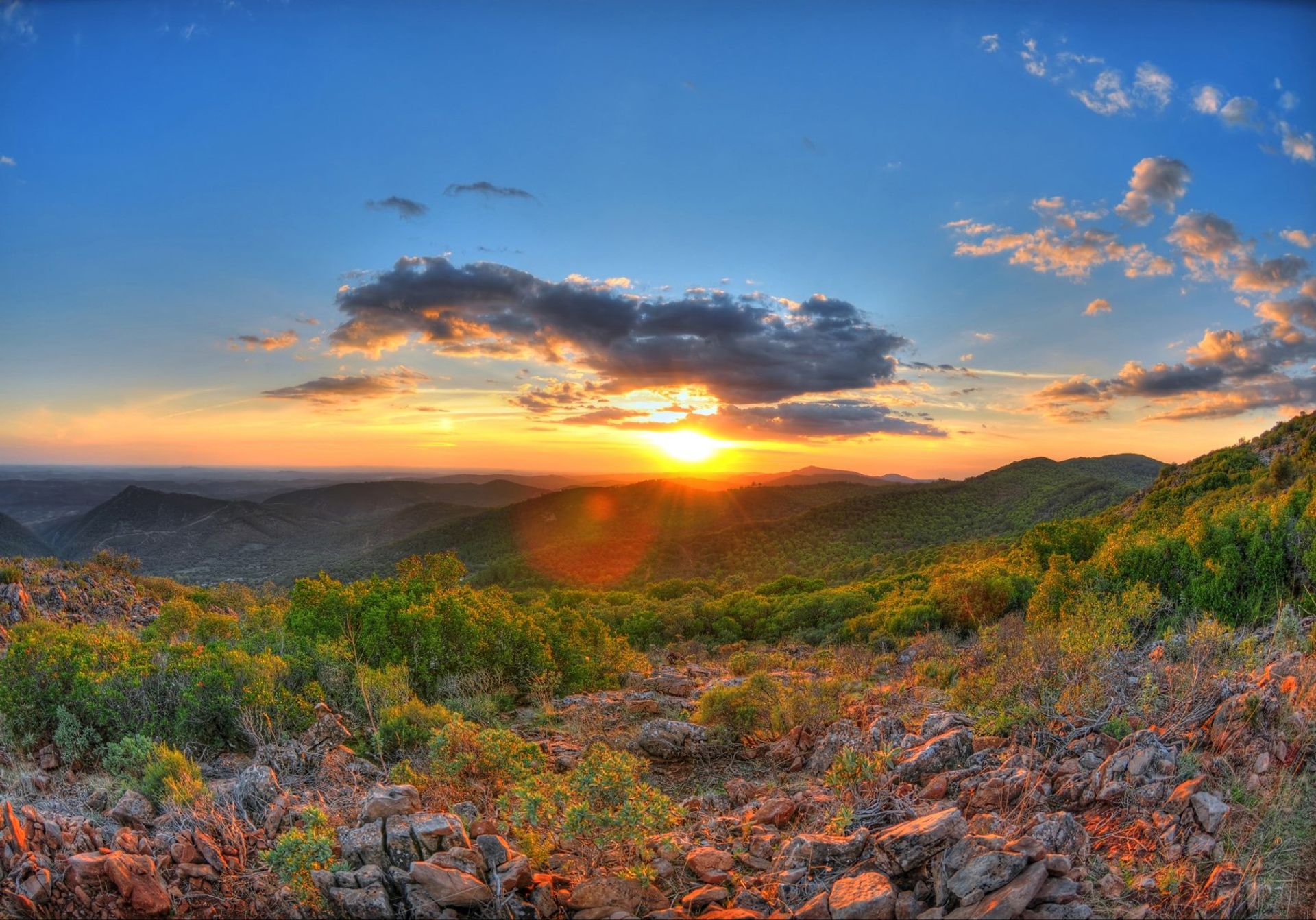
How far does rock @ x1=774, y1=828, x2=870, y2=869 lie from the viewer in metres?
4.27

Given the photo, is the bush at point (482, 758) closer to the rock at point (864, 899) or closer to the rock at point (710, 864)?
the rock at point (710, 864)

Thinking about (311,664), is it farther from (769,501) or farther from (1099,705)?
(769,501)

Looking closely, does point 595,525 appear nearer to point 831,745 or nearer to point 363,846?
point 831,745

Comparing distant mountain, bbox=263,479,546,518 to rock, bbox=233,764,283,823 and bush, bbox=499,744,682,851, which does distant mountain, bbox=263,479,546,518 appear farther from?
bush, bbox=499,744,682,851

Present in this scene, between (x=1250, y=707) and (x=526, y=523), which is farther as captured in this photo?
(x=526, y=523)

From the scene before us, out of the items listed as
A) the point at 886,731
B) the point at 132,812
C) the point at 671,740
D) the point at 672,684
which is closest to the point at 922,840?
the point at 886,731

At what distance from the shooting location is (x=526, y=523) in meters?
73.6

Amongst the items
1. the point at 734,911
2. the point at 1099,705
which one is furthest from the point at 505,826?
the point at 1099,705

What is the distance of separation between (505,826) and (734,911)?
6.53 feet

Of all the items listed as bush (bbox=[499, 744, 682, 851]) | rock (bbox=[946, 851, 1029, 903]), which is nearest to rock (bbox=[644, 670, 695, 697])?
bush (bbox=[499, 744, 682, 851])

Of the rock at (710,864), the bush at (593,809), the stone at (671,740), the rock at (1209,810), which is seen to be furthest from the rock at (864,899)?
the stone at (671,740)

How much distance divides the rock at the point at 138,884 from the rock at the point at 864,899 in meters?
4.32

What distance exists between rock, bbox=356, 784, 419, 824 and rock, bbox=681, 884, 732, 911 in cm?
215

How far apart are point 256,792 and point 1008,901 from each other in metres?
5.75
